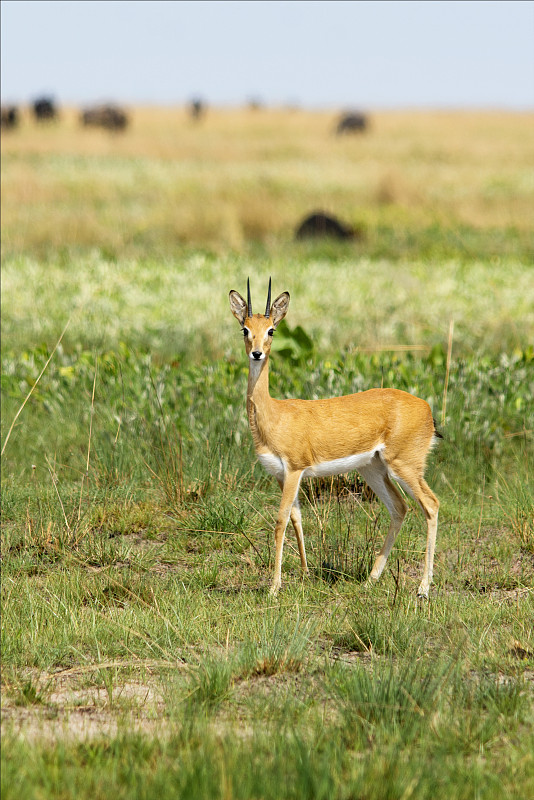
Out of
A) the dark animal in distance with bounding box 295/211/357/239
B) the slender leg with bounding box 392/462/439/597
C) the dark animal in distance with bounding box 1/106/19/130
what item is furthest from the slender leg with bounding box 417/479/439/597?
the dark animal in distance with bounding box 1/106/19/130

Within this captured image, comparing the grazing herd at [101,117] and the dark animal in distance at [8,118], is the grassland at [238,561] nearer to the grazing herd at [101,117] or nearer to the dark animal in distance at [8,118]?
the dark animal in distance at [8,118]

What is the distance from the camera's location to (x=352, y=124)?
6300 cm

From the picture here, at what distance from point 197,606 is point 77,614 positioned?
0.67 m

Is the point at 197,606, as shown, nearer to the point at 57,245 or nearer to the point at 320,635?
the point at 320,635

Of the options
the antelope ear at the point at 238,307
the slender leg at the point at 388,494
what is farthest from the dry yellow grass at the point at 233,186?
the antelope ear at the point at 238,307

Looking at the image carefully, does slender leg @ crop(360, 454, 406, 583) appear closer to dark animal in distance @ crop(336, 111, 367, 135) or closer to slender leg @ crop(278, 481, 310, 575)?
slender leg @ crop(278, 481, 310, 575)

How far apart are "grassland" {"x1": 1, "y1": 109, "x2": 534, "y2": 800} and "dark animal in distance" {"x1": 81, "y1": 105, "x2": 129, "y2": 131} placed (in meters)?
Result: 48.0

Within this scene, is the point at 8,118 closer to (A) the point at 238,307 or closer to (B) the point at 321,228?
(B) the point at 321,228

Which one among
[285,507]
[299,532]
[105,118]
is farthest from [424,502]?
[105,118]

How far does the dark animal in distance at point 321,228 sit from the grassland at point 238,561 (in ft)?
17.6

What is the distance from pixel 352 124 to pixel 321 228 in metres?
43.6

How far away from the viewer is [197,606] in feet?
16.7

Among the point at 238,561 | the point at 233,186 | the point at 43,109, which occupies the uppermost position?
the point at 43,109

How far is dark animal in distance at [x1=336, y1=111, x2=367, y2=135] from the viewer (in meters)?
61.8
